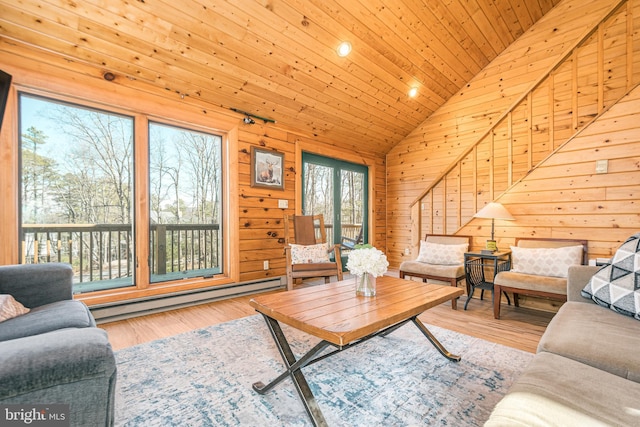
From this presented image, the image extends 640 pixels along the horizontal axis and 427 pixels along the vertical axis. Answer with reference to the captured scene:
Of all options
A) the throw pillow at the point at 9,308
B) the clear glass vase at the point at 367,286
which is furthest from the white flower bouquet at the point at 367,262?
the throw pillow at the point at 9,308

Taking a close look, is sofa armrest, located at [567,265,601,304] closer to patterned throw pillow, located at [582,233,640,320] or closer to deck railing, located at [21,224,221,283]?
patterned throw pillow, located at [582,233,640,320]

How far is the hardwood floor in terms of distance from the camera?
2.26 m

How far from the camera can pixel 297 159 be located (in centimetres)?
414

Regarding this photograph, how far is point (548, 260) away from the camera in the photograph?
107 inches

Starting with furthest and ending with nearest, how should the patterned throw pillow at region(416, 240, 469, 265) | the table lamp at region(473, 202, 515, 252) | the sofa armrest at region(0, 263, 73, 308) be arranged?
the patterned throw pillow at region(416, 240, 469, 265) < the table lamp at region(473, 202, 515, 252) < the sofa armrest at region(0, 263, 73, 308)

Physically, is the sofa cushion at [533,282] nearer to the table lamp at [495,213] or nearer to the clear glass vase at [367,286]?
the table lamp at [495,213]

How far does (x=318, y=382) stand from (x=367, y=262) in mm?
731

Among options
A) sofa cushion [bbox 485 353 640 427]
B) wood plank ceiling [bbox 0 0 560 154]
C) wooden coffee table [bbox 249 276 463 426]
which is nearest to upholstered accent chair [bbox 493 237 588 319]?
wooden coffee table [bbox 249 276 463 426]

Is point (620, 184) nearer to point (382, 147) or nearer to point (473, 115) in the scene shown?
point (473, 115)

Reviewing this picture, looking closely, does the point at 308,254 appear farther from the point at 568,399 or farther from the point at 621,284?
the point at 568,399

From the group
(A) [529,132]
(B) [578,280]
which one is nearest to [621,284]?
(B) [578,280]

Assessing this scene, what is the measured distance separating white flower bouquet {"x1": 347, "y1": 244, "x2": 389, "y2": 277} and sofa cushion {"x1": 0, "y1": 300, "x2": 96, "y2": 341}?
1.43 m

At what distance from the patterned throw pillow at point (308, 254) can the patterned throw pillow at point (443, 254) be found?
125 cm

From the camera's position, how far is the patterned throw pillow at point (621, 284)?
4.89ft
